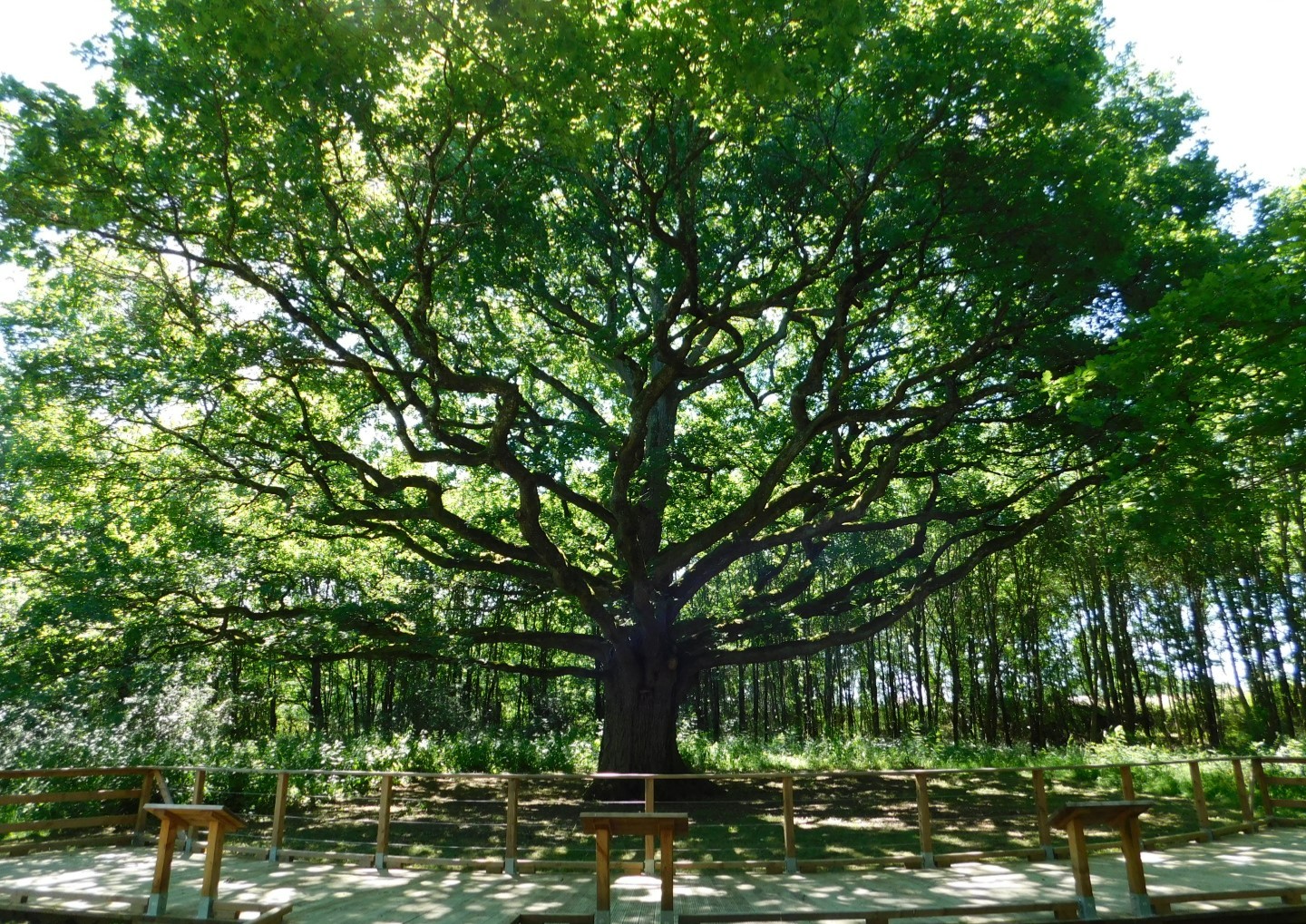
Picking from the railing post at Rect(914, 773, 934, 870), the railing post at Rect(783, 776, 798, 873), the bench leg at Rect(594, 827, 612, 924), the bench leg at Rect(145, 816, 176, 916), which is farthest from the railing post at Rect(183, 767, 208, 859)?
the railing post at Rect(914, 773, 934, 870)

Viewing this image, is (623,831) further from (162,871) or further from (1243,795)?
→ (1243,795)

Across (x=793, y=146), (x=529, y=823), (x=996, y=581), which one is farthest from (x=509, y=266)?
(x=996, y=581)

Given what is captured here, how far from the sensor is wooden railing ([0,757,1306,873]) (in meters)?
7.59

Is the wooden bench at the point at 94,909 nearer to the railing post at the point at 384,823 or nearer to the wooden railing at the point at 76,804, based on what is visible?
the wooden railing at the point at 76,804

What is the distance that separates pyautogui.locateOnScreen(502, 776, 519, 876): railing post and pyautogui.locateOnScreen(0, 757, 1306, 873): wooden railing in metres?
0.02

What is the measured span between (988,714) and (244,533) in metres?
21.9

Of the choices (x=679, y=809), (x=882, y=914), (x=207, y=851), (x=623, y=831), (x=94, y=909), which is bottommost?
(x=679, y=809)

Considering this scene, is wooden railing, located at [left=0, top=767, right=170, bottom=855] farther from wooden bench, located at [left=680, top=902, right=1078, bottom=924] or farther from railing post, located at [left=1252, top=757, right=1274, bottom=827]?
railing post, located at [left=1252, top=757, right=1274, bottom=827]

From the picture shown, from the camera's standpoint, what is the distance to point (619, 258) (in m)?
11.3

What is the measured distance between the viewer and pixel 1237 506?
8953 mm

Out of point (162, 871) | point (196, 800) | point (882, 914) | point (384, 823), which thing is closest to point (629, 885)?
point (384, 823)

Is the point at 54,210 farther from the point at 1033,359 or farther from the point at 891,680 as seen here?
the point at 891,680

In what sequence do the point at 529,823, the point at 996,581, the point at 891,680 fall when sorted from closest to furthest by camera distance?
the point at 529,823 → the point at 996,581 → the point at 891,680

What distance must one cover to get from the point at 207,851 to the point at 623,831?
9.91ft
